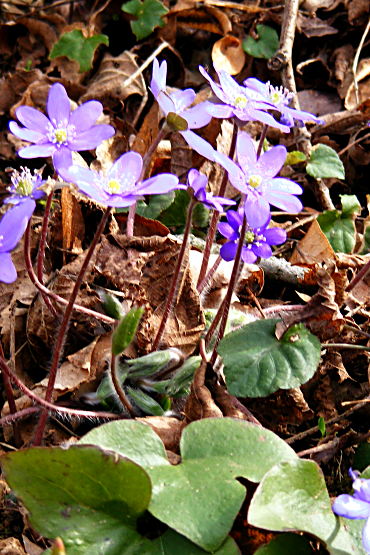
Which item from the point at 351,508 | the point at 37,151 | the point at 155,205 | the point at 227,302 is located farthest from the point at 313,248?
the point at 351,508

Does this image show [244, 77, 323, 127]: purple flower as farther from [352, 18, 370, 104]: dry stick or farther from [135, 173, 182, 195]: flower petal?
[352, 18, 370, 104]: dry stick

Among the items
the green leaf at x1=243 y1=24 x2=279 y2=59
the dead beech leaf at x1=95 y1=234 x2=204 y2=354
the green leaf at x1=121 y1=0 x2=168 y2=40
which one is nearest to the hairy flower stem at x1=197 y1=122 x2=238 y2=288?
the dead beech leaf at x1=95 y1=234 x2=204 y2=354

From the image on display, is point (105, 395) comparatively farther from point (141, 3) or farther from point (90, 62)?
point (141, 3)

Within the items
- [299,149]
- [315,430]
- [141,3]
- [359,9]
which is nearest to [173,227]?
[299,149]

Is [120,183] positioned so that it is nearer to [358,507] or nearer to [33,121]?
[33,121]

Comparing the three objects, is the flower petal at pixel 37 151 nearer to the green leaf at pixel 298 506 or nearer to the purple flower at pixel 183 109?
the purple flower at pixel 183 109

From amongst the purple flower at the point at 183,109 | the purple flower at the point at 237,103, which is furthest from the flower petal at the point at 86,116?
the purple flower at the point at 237,103
